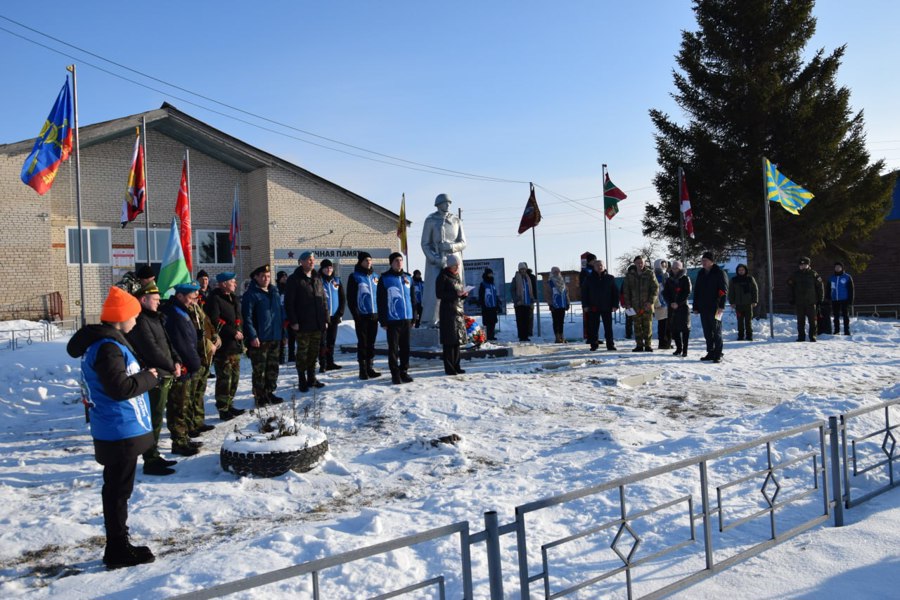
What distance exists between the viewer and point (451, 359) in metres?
10.5

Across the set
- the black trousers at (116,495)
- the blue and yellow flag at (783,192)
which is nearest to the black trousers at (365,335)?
the black trousers at (116,495)

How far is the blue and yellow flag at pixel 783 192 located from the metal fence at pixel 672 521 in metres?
11.4

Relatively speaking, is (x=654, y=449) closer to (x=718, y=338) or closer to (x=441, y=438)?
(x=441, y=438)

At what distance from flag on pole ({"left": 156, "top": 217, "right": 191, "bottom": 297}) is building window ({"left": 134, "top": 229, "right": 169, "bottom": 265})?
17.7 metres

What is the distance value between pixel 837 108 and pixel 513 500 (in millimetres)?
21984

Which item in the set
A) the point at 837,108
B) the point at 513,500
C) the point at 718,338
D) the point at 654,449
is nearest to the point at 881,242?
the point at 837,108

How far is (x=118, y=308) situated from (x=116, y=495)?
116 centimetres

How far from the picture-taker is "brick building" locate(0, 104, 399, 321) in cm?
2342

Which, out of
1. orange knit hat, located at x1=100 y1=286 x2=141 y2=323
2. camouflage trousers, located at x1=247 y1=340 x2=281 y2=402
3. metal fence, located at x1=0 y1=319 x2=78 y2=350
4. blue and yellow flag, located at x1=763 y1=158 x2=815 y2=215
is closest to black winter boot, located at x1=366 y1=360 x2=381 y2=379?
camouflage trousers, located at x1=247 y1=340 x2=281 y2=402

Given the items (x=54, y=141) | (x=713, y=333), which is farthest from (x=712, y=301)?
(x=54, y=141)

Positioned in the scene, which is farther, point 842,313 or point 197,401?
point 842,313

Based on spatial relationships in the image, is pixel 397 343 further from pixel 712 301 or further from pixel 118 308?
pixel 712 301

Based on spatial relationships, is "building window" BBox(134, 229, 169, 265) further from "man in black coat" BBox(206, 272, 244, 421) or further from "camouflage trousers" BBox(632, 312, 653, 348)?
"man in black coat" BBox(206, 272, 244, 421)

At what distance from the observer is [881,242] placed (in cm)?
2589
